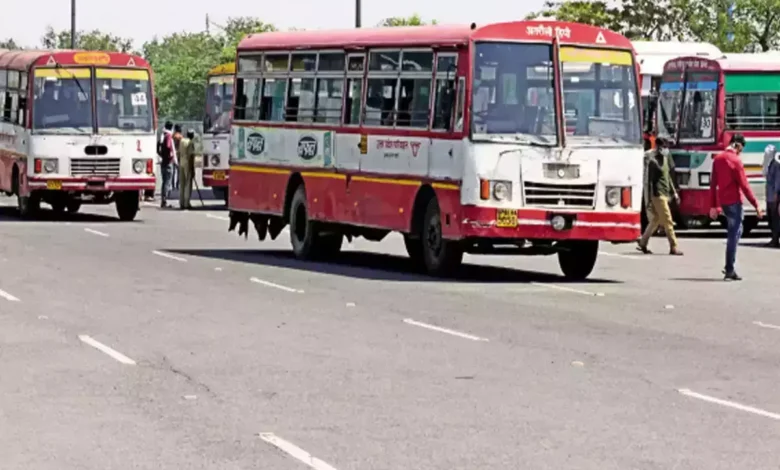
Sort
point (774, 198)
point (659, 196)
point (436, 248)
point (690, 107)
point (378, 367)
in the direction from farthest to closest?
point (690, 107), point (774, 198), point (659, 196), point (436, 248), point (378, 367)

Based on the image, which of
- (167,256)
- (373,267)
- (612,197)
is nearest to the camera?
(612,197)

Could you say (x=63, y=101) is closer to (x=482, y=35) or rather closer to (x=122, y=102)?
(x=122, y=102)

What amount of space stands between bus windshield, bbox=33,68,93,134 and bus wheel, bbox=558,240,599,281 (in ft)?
49.6

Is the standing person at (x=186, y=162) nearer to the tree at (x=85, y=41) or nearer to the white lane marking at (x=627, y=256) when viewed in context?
the white lane marking at (x=627, y=256)

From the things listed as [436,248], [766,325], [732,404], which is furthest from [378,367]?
[436,248]

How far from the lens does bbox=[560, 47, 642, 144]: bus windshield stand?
2477 cm

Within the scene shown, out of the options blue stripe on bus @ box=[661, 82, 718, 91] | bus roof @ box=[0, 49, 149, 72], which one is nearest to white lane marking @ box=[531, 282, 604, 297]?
blue stripe on bus @ box=[661, 82, 718, 91]

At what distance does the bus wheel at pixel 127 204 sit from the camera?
132ft

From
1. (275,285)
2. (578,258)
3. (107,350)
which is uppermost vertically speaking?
(578,258)

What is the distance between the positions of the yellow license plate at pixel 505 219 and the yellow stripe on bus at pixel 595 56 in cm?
197

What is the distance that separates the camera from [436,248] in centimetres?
2512

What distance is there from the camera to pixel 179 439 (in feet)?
37.2

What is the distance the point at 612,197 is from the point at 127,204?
56.7ft

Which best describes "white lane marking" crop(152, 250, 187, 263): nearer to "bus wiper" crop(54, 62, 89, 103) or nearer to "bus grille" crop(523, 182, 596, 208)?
"bus grille" crop(523, 182, 596, 208)
